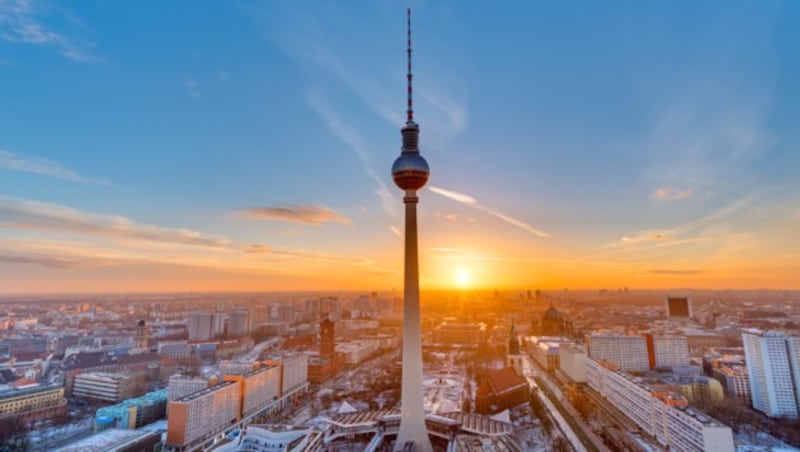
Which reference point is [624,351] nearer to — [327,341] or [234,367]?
[327,341]

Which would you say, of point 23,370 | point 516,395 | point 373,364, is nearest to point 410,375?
point 516,395

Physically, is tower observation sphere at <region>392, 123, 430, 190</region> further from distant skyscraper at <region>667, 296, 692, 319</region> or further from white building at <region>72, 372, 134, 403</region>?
distant skyscraper at <region>667, 296, 692, 319</region>

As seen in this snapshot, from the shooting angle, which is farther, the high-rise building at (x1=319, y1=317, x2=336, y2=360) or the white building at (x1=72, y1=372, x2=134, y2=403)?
the high-rise building at (x1=319, y1=317, x2=336, y2=360)

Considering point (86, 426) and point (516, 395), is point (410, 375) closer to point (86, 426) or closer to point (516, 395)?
point (516, 395)

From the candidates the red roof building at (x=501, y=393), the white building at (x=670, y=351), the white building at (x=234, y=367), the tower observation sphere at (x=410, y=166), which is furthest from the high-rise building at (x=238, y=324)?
the white building at (x=670, y=351)

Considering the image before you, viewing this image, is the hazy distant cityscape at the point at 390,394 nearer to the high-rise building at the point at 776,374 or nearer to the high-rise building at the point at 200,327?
the high-rise building at the point at 776,374

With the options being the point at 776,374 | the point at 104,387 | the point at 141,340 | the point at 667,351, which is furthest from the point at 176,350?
the point at 776,374

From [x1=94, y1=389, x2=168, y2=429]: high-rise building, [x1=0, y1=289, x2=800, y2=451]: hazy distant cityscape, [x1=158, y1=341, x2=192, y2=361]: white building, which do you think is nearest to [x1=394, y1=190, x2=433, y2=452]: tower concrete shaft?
[x1=0, y1=289, x2=800, y2=451]: hazy distant cityscape
